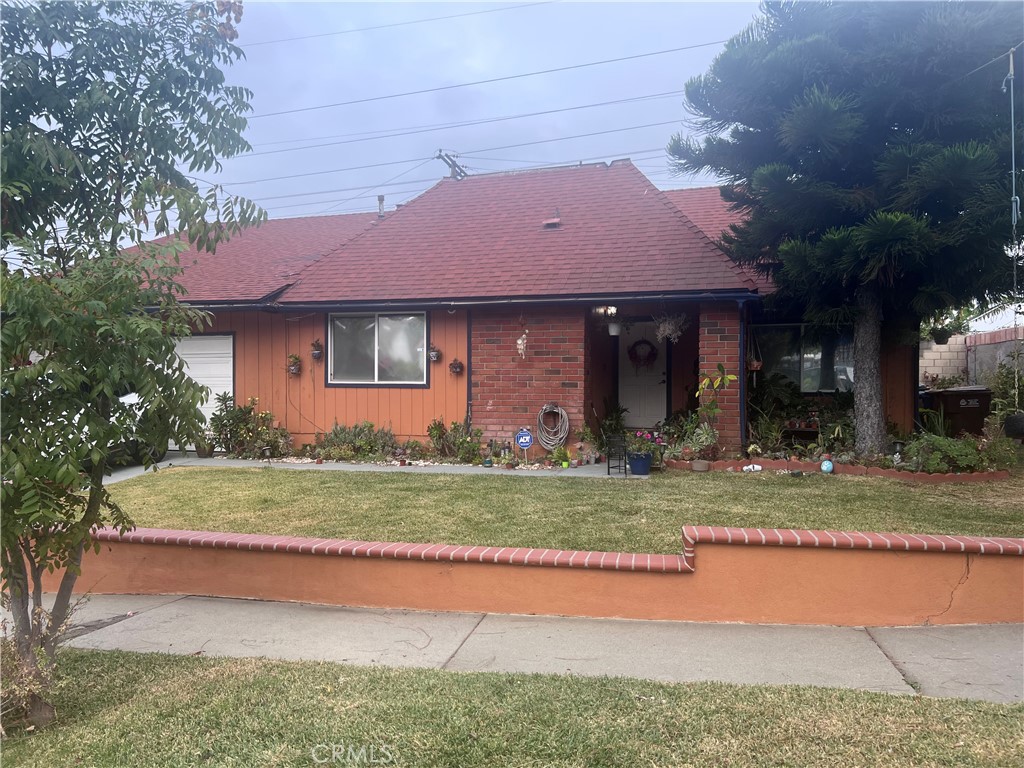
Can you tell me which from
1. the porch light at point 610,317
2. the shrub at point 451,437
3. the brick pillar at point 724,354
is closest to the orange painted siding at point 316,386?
the shrub at point 451,437

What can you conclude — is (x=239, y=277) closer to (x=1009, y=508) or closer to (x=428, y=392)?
(x=428, y=392)

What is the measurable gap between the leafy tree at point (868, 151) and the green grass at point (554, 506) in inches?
85.8

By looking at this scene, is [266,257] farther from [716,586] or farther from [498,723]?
[498,723]

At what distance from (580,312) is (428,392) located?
8.92 ft

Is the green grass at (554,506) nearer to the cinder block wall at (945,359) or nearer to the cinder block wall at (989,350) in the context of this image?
the cinder block wall at (989,350)

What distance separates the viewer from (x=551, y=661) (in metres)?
4.06

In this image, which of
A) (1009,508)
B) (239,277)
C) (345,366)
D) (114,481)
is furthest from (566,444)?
(239,277)

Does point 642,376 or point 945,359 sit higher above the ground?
point 945,359

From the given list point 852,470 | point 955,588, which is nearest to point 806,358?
point 852,470

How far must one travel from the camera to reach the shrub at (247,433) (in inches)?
451

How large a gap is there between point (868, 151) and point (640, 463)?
4.67 metres

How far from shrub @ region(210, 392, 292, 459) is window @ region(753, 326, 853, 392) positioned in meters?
7.83

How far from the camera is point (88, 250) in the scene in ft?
12.5

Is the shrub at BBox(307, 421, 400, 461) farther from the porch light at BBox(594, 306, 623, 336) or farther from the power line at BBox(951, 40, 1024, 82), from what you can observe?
the power line at BBox(951, 40, 1024, 82)
